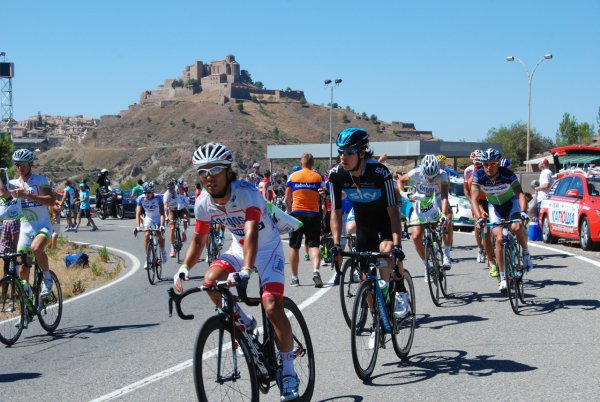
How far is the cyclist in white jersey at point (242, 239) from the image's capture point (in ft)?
18.9

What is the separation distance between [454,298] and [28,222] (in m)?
5.76

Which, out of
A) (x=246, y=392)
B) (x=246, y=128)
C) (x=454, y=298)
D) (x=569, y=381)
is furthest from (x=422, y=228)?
(x=246, y=128)

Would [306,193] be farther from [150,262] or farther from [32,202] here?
[32,202]

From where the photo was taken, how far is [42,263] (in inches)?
404

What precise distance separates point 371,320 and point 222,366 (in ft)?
6.87

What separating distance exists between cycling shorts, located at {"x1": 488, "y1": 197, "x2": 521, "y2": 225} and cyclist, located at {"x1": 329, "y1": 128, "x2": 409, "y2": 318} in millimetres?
3585

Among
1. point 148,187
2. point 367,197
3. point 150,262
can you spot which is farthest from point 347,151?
point 148,187

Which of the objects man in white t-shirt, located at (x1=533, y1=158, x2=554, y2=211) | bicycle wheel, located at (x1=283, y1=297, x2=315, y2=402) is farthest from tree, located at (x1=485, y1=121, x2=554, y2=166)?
bicycle wheel, located at (x1=283, y1=297, x2=315, y2=402)

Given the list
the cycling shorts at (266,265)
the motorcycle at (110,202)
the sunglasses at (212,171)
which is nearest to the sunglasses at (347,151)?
the cycling shorts at (266,265)

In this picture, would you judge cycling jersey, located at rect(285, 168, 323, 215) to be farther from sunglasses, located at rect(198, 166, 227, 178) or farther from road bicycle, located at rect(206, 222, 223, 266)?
sunglasses, located at rect(198, 166, 227, 178)

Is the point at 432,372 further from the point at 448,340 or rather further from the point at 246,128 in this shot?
the point at 246,128

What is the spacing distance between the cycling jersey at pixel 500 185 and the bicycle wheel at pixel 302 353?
216 inches

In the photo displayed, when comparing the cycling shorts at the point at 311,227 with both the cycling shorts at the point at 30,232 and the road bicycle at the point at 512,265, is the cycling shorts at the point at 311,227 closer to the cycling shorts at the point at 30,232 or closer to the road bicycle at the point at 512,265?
the road bicycle at the point at 512,265

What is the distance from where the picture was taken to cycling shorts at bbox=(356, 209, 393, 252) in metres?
8.03
